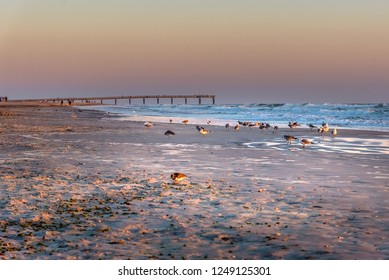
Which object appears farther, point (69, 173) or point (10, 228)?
point (69, 173)

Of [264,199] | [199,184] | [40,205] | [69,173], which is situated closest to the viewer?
[40,205]

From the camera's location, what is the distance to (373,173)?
50.6 ft

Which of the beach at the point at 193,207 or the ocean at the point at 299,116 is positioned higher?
the ocean at the point at 299,116

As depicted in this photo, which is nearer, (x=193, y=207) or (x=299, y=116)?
(x=193, y=207)

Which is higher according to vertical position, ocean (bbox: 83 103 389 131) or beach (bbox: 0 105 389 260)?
ocean (bbox: 83 103 389 131)

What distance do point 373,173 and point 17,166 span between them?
34.9 feet

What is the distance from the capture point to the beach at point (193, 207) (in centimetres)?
773

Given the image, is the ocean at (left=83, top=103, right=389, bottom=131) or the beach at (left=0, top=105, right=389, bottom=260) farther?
the ocean at (left=83, top=103, right=389, bottom=131)

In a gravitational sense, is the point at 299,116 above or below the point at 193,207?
above

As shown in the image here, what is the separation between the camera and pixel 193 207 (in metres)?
10.6

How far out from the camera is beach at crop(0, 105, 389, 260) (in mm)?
7734

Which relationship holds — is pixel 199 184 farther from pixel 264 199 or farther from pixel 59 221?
pixel 59 221

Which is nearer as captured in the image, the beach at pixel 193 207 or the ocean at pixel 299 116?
the beach at pixel 193 207
